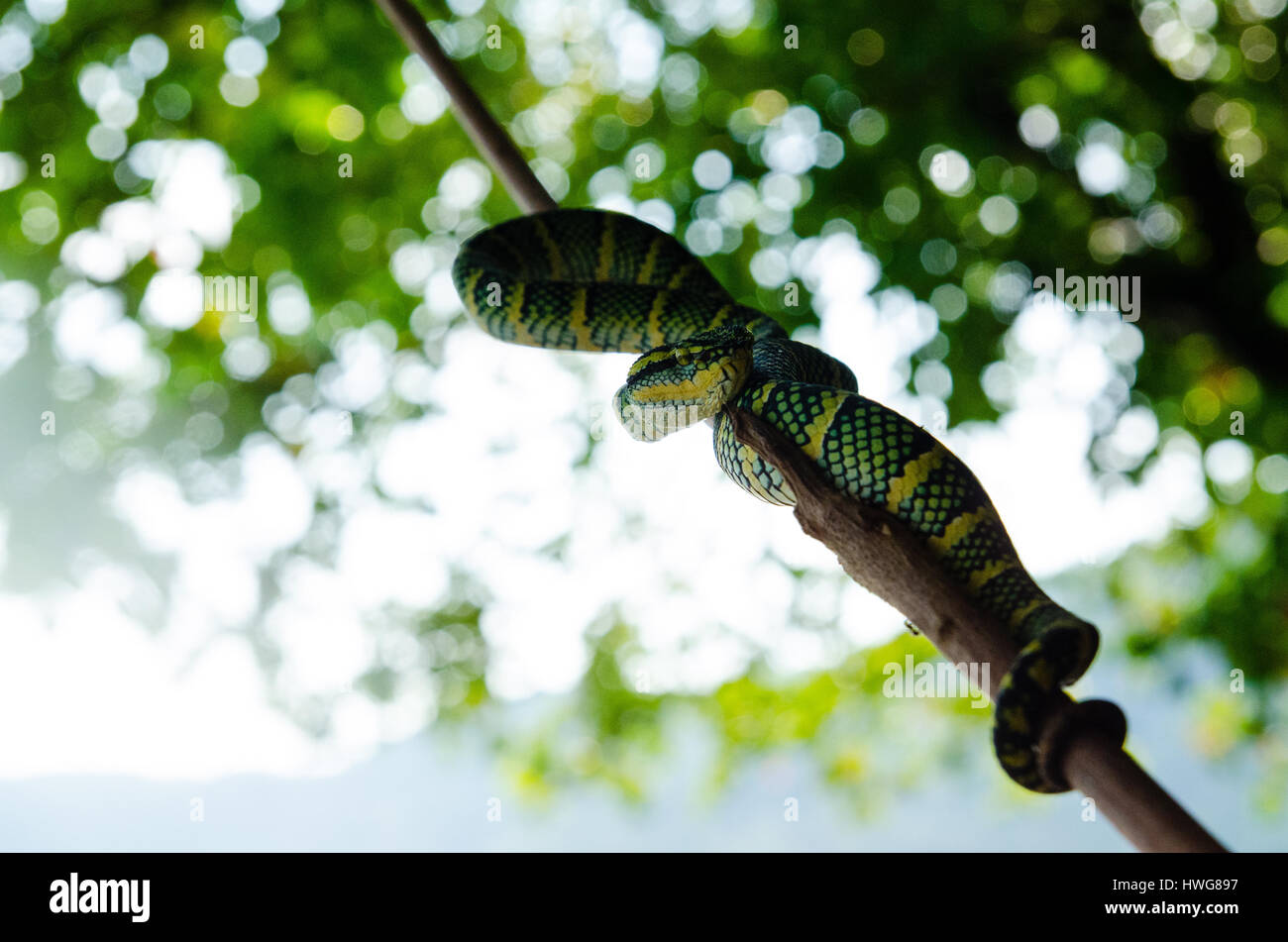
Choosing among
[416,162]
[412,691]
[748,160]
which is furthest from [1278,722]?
[416,162]

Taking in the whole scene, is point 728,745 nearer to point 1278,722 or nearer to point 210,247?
point 1278,722

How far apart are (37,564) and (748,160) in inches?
166

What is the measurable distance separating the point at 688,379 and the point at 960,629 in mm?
526

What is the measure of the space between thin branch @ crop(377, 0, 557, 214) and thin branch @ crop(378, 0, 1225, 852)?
26.8 inches

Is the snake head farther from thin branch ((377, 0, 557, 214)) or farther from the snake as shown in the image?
thin branch ((377, 0, 557, 214))

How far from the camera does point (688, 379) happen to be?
140 cm

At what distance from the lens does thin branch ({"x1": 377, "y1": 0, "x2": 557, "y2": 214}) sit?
1.78 metres

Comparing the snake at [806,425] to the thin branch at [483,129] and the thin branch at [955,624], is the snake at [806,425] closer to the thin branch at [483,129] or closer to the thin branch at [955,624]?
the thin branch at [955,624]

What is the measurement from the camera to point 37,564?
514 centimetres

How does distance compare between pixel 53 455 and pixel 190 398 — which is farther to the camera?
pixel 53 455

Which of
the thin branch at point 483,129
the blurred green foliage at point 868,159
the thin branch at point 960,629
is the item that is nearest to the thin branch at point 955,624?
the thin branch at point 960,629

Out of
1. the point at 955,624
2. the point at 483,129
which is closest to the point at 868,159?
the point at 483,129

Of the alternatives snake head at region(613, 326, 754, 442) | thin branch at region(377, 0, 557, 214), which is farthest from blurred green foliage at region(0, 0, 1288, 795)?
snake head at region(613, 326, 754, 442)

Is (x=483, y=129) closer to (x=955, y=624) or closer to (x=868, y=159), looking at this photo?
(x=955, y=624)
